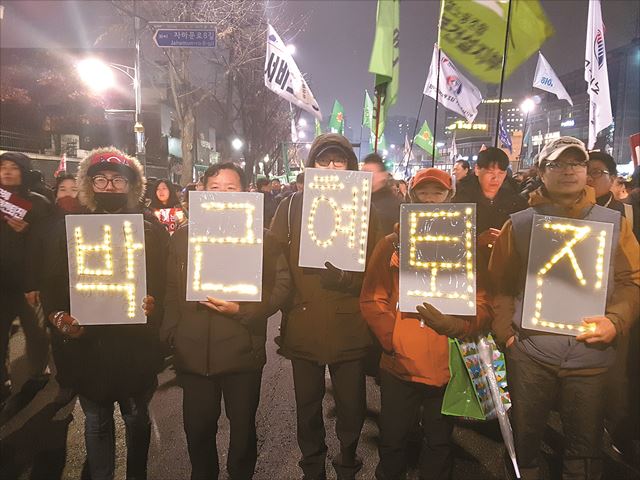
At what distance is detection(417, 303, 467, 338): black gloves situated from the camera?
254 cm

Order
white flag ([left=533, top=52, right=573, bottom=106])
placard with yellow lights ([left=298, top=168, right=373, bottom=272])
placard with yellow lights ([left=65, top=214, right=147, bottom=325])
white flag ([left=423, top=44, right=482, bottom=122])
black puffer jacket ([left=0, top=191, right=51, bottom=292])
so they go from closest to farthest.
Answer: placard with yellow lights ([left=65, top=214, right=147, bottom=325]), placard with yellow lights ([left=298, top=168, right=373, bottom=272]), black puffer jacket ([left=0, top=191, right=51, bottom=292]), white flag ([left=423, top=44, right=482, bottom=122]), white flag ([left=533, top=52, right=573, bottom=106])

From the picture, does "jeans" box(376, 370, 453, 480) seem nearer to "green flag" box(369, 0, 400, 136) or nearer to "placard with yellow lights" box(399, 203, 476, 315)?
"placard with yellow lights" box(399, 203, 476, 315)

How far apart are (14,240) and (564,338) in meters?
4.77

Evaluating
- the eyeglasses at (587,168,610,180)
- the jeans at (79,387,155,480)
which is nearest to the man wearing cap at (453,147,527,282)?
the eyeglasses at (587,168,610,180)

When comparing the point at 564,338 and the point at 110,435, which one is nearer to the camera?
the point at 564,338

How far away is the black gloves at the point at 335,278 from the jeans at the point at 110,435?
4.77ft

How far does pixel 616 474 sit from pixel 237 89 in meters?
29.7

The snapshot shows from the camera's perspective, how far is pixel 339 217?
2.75 metres

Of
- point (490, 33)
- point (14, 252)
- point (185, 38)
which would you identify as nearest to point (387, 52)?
point (490, 33)

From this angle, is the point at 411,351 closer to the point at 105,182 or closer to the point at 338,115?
the point at 105,182

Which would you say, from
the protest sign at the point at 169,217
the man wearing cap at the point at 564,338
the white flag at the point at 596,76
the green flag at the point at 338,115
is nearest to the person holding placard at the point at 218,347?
the man wearing cap at the point at 564,338

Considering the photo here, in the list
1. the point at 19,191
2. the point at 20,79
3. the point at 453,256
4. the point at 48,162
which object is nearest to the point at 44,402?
the point at 19,191

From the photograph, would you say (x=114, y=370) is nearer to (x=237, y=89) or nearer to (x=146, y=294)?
(x=146, y=294)

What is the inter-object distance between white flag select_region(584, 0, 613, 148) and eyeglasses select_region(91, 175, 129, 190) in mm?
7125
